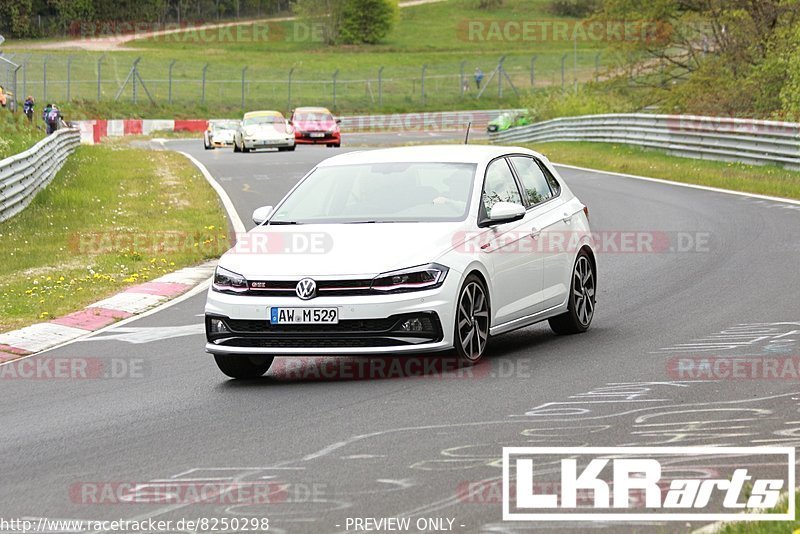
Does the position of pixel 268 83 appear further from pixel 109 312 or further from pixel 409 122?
pixel 109 312

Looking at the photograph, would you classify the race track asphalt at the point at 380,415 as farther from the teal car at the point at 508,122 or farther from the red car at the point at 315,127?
the teal car at the point at 508,122

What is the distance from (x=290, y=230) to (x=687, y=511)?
16.4 ft

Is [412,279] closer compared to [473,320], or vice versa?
[412,279]

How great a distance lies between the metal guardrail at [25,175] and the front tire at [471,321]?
536 inches

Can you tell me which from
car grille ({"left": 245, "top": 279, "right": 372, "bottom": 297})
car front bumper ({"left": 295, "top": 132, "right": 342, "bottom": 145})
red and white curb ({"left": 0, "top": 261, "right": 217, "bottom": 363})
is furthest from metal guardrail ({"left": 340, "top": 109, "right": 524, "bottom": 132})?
car grille ({"left": 245, "top": 279, "right": 372, "bottom": 297})

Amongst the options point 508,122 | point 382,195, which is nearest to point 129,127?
point 508,122

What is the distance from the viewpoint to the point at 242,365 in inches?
393

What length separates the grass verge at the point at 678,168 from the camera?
2672cm

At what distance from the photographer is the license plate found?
9.34 m

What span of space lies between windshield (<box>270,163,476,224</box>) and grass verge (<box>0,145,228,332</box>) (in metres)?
3.77

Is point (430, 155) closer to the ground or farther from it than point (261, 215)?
farther from it

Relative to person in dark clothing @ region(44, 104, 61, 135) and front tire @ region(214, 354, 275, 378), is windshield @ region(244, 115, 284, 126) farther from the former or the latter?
front tire @ region(214, 354, 275, 378)

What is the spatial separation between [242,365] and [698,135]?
25.8 meters

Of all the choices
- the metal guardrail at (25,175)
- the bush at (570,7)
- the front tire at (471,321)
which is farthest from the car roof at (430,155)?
the bush at (570,7)
